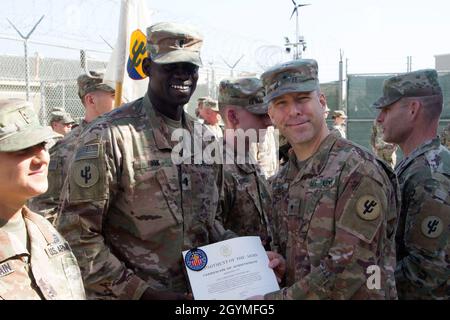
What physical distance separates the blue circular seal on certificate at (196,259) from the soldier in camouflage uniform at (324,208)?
14.0 inches

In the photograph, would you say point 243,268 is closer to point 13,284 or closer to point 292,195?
point 292,195

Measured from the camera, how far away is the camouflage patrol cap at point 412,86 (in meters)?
3.59

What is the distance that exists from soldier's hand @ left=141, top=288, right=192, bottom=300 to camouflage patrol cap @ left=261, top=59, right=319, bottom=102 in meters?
1.10

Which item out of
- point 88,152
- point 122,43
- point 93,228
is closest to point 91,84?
point 122,43

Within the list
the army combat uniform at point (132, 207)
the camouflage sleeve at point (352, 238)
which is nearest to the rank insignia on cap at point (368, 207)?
the camouflage sleeve at point (352, 238)

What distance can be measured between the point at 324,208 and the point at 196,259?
70 centimetres

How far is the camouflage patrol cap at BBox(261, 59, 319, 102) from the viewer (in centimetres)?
276

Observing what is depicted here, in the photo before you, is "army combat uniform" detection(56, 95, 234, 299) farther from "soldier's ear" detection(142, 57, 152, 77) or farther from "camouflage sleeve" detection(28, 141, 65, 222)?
"camouflage sleeve" detection(28, 141, 65, 222)

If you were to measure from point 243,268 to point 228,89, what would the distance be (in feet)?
5.74

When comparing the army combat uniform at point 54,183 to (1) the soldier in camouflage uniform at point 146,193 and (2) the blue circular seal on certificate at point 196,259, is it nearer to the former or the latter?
(1) the soldier in camouflage uniform at point 146,193

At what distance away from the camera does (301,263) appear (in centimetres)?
267

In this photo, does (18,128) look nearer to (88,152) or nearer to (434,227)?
(88,152)

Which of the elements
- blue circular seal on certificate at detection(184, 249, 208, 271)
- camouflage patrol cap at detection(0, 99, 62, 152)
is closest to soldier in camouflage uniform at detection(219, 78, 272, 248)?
blue circular seal on certificate at detection(184, 249, 208, 271)
